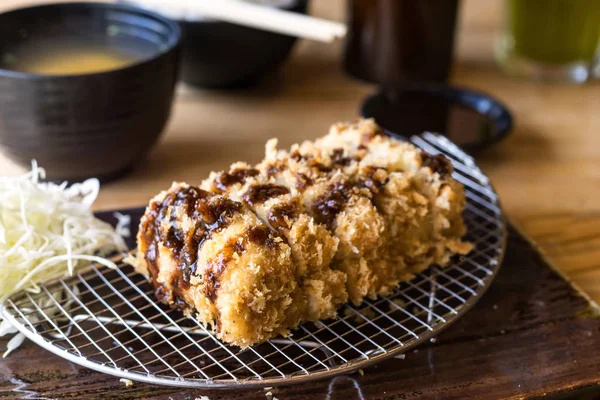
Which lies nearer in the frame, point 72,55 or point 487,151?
point 72,55

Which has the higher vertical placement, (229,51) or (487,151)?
(229,51)

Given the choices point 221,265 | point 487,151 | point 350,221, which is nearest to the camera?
point 221,265

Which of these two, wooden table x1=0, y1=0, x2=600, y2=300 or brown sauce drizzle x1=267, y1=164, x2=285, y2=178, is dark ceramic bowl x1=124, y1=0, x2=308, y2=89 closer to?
Answer: wooden table x1=0, y1=0, x2=600, y2=300

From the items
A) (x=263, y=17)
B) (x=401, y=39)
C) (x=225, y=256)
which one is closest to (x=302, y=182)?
(x=225, y=256)

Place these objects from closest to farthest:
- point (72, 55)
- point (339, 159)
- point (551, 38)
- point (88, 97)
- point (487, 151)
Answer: point (339, 159), point (88, 97), point (72, 55), point (487, 151), point (551, 38)

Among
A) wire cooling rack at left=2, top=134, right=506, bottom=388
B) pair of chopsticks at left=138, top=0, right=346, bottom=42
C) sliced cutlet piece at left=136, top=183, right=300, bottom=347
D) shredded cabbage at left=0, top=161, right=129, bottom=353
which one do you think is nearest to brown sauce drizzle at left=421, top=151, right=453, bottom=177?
wire cooling rack at left=2, top=134, right=506, bottom=388

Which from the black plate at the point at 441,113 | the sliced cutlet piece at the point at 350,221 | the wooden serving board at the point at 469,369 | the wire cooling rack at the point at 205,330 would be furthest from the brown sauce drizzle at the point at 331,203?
the black plate at the point at 441,113

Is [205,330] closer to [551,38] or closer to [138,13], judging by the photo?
[138,13]
